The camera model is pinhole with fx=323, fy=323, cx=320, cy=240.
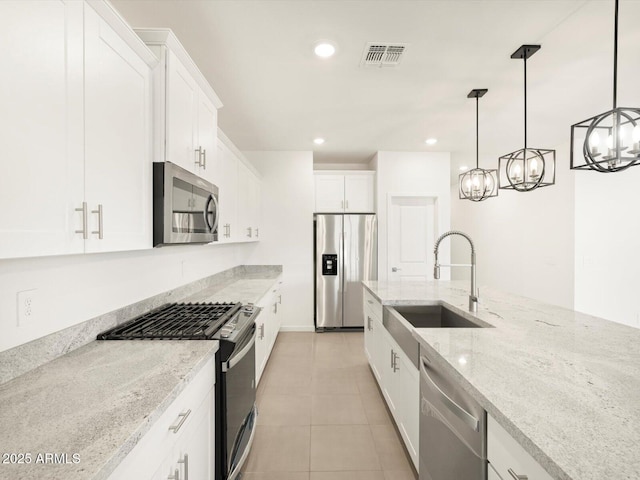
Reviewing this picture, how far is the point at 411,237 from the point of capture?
4.99m

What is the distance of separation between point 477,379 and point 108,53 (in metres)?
1.75

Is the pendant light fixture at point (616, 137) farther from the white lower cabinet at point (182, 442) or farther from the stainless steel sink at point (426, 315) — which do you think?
the white lower cabinet at point (182, 442)

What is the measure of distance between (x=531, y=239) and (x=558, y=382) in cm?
506

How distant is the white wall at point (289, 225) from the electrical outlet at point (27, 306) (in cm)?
360

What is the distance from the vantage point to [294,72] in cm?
252

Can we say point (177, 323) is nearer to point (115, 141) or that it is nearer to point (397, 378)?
point (115, 141)

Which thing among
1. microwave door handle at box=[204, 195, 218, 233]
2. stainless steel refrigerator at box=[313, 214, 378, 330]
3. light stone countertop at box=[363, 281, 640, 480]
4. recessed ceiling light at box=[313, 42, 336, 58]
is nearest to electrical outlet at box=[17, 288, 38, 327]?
microwave door handle at box=[204, 195, 218, 233]

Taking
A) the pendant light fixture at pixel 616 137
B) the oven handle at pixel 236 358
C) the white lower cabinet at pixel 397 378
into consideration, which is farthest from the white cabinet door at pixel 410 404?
the pendant light fixture at pixel 616 137

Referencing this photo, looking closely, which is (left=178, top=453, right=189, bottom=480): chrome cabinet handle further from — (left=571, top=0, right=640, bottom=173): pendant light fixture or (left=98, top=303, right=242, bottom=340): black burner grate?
(left=571, top=0, right=640, bottom=173): pendant light fixture

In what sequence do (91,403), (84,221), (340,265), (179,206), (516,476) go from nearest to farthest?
(516,476) → (91,403) → (84,221) → (179,206) → (340,265)

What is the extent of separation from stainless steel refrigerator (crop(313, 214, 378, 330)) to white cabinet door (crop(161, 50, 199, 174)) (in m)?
3.01

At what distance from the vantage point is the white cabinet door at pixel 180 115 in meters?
1.61

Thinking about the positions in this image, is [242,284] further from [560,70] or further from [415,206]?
[560,70]

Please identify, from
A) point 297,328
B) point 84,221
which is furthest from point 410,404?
point 297,328
